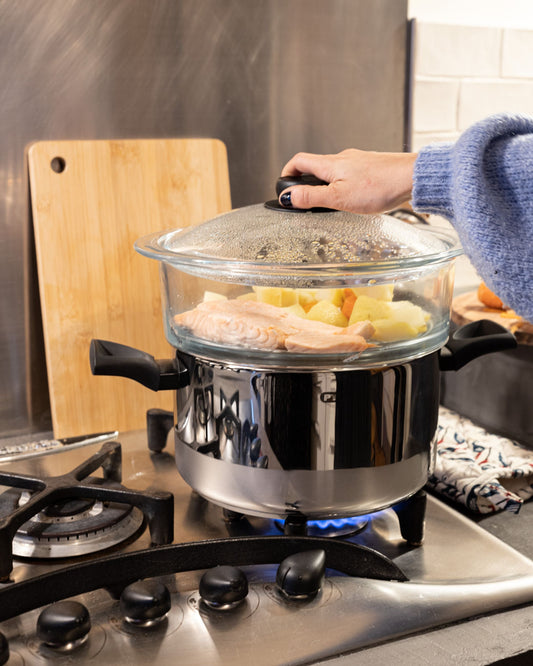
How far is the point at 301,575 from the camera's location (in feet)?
1.89

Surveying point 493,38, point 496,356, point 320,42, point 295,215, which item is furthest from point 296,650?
point 493,38

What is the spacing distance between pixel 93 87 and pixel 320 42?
359 mm

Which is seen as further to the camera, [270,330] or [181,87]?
[181,87]

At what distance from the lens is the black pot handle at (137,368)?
66 centimetres

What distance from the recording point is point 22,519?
64cm

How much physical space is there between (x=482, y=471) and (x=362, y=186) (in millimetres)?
356

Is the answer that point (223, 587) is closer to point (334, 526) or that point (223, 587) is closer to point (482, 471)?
point (334, 526)

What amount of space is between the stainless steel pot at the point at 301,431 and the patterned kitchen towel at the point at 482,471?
0.45ft

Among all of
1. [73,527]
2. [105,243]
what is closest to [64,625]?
[73,527]

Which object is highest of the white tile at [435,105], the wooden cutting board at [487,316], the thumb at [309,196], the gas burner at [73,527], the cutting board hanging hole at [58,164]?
the white tile at [435,105]

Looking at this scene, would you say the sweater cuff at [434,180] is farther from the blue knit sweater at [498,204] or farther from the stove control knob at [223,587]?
the stove control knob at [223,587]

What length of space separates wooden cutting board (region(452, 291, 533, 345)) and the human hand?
319mm

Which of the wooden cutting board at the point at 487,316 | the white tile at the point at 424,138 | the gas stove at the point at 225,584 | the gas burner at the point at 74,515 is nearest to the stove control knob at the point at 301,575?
the gas stove at the point at 225,584

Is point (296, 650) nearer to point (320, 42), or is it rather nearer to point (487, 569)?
point (487, 569)
